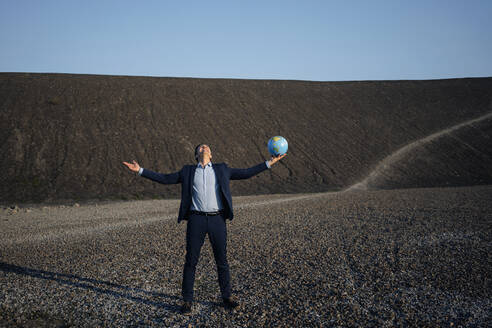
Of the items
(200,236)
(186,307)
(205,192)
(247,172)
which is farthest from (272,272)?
(205,192)

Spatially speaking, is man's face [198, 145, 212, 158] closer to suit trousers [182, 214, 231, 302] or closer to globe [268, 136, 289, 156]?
suit trousers [182, 214, 231, 302]

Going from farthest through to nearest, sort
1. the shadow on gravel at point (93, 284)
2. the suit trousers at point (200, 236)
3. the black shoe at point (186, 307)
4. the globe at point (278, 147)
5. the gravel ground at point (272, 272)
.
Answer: the shadow on gravel at point (93, 284)
the globe at point (278, 147)
the gravel ground at point (272, 272)
the black shoe at point (186, 307)
the suit trousers at point (200, 236)

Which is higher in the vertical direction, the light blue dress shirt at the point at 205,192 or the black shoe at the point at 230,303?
the light blue dress shirt at the point at 205,192

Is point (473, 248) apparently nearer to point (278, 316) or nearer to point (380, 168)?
point (278, 316)

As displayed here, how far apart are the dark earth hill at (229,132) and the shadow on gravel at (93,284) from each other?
54.2ft

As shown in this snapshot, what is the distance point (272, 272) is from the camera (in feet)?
25.2

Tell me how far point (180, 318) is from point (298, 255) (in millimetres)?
4064

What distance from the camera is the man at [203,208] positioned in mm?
5332

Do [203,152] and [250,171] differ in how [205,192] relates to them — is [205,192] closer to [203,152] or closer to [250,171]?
[203,152]

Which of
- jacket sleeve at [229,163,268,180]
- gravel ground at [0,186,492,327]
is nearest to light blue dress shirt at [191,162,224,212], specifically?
jacket sleeve at [229,163,268,180]

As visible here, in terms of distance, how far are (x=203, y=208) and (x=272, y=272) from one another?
10.1ft

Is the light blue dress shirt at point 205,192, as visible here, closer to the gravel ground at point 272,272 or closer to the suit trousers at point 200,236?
the suit trousers at point 200,236

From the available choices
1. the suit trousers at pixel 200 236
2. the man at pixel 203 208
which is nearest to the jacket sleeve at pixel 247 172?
the man at pixel 203 208

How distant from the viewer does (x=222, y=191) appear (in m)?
5.43
